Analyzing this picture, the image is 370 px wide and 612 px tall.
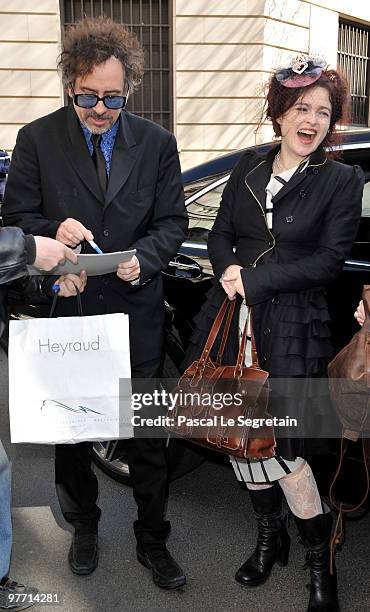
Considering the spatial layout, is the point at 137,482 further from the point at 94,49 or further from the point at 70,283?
the point at 94,49

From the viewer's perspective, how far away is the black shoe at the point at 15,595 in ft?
7.20

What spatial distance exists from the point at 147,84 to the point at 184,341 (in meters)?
8.58

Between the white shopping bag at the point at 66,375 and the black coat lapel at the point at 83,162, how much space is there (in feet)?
1.51

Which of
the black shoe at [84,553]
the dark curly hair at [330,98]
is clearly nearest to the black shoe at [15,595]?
the black shoe at [84,553]

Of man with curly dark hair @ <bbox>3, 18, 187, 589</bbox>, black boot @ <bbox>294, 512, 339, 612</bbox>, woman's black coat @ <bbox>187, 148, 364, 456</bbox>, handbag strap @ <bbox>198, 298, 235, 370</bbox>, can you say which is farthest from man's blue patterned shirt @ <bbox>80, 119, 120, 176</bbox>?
black boot @ <bbox>294, 512, 339, 612</bbox>

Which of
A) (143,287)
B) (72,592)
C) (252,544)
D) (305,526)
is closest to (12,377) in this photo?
(143,287)

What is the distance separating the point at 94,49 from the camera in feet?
6.62

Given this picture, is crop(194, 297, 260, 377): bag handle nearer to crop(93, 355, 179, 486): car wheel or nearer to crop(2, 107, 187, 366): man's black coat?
crop(2, 107, 187, 366): man's black coat

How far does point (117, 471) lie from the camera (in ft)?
10.0

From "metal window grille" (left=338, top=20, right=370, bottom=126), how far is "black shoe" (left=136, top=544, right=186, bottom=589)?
11.0m

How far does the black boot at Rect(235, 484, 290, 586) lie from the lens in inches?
90.9

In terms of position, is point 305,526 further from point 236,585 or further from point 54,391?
point 54,391

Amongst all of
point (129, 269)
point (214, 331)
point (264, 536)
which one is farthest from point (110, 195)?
point (264, 536)

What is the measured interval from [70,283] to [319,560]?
125 cm
